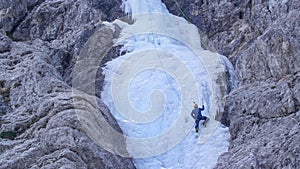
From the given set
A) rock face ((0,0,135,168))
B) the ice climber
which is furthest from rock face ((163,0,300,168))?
rock face ((0,0,135,168))

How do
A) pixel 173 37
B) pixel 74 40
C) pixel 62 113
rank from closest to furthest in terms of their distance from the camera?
pixel 62 113
pixel 74 40
pixel 173 37

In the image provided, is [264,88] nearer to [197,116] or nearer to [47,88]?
[197,116]

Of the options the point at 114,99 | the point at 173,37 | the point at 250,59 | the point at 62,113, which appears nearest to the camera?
the point at 62,113

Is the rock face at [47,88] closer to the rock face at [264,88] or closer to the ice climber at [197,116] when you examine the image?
the ice climber at [197,116]

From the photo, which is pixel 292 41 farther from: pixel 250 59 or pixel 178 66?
pixel 178 66

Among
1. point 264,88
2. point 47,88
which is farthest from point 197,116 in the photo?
point 47,88

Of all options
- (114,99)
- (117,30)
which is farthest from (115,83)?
(117,30)
